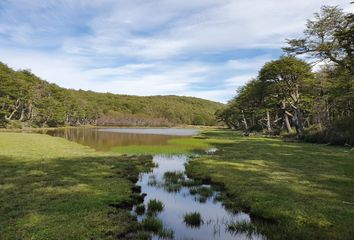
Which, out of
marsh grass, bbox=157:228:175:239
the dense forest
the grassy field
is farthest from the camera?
the dense forest

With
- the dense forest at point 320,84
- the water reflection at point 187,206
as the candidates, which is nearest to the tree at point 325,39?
the dense forest at point 320,84

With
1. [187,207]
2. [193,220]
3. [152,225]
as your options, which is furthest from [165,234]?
[187,207]

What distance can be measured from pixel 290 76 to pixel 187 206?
185 ft

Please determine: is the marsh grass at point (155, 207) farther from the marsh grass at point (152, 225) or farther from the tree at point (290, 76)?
the tree at point (290, 76)

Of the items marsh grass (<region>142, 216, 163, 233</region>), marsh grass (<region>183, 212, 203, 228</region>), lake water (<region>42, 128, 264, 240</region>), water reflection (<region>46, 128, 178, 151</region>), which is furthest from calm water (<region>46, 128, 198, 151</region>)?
marsh grass (<region>142, 216, 163, 233</region>)

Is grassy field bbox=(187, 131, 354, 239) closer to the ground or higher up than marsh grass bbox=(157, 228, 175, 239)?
higher up

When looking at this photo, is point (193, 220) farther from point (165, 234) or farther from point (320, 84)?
point (320, 84)

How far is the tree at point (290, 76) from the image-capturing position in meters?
61.2

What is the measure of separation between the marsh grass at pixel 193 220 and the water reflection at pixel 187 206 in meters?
0.12

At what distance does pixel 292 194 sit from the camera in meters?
15.9

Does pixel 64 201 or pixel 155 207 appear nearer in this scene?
pixel 64 201

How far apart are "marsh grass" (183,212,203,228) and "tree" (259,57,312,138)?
5123 cm

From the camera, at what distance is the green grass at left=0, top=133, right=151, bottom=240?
10.6 metres

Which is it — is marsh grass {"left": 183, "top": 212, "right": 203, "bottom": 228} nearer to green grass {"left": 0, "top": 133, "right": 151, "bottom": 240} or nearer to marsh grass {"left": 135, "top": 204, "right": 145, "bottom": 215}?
marsh grass {"left": 135, "top": 204, "right": 145, "bottom": 215}
